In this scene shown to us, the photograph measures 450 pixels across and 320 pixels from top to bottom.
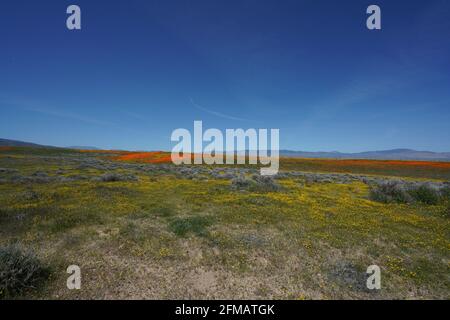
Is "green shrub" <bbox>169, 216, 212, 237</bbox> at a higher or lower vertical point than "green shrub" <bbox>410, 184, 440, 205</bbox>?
lower

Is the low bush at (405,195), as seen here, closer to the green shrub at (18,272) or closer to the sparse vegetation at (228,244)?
the sparse vegetation at (228,244)

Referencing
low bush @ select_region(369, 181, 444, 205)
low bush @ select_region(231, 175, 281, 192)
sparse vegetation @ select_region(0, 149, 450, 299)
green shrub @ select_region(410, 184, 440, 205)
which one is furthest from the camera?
low bush @ select_region(231, 175, 281, 192)

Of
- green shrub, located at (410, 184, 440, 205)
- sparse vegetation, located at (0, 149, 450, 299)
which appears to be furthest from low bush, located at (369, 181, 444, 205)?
sparse vegetation, located at (0, 149, 450, 299)

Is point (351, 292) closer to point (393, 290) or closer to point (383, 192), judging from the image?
point (393, 290)

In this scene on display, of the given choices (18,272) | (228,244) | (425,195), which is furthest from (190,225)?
(425,195)

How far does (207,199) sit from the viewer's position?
14742 millimetres

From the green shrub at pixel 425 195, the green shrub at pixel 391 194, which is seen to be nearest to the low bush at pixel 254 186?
the green shrub at pixel 391 194

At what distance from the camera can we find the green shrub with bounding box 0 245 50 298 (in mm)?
5129

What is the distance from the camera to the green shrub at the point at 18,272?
5.13 meters

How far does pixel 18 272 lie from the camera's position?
17.4 feet

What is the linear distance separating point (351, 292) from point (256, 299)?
8.34 feet

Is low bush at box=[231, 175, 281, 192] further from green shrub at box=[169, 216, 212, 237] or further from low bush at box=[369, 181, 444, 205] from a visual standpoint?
green shrub at box=[169, 216, 212, 237]

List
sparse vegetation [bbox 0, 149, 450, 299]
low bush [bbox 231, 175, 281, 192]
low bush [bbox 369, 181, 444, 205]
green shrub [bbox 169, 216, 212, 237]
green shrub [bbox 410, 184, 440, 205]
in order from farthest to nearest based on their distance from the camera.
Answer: low bush [bbox 231, 175, 281, 192] < low bush [bbox 369, 181, 444, 205] < green shrub [bbox 410, 184, 440, 205] < green shrub [bbox 169, 216, 212, 237] < sparse vegetation [bbox 0, 149, 450, 299]
